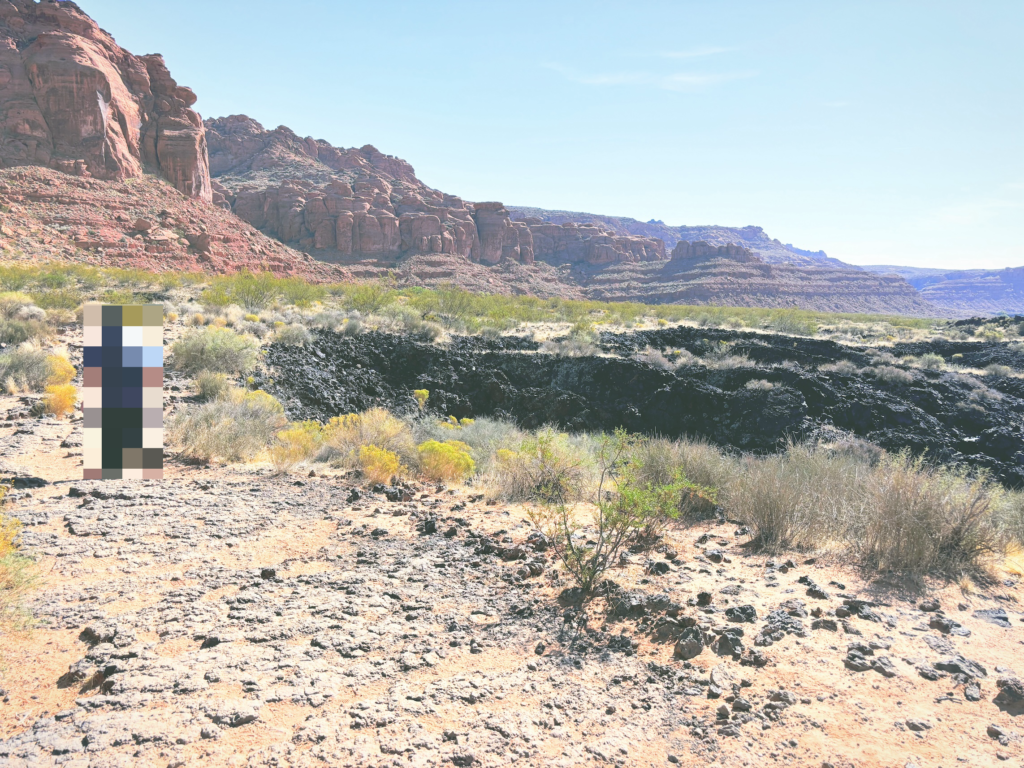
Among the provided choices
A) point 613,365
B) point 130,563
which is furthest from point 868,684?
point 613,365

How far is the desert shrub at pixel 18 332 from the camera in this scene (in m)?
11.4

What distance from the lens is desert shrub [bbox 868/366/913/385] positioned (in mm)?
17655

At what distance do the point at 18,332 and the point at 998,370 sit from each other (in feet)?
104

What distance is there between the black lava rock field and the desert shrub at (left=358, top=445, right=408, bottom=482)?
5.66m

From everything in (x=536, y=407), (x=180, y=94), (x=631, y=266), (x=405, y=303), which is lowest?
(x=536, y=407)

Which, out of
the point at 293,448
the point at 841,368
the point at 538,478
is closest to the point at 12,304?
the point at 293,448

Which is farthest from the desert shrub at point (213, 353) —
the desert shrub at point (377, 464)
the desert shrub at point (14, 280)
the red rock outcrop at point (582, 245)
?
the red rock outcrop at point (582, 245)

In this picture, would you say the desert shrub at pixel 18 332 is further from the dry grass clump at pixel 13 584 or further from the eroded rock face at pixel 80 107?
the eroded rock face at pixel 80 107

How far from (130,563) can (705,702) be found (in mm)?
4612

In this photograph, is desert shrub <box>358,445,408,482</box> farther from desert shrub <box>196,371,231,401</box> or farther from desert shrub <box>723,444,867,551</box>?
desert shrub <box>723,444,867,551</box>

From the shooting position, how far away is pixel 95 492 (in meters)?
5.73

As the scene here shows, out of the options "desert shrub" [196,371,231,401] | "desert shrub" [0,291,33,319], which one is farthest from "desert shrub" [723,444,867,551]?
"desert shrub" [0,291,33,319]

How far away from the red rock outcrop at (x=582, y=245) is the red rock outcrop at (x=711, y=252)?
919 cm

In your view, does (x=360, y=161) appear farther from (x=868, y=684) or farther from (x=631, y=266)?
(x=868, y=684)
